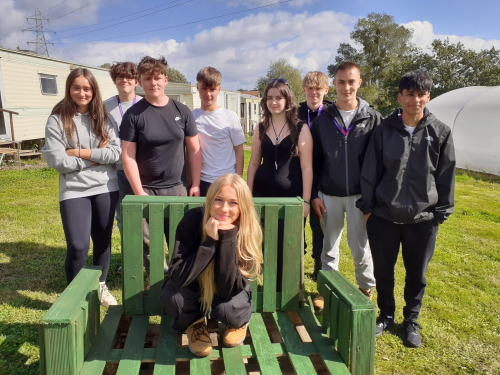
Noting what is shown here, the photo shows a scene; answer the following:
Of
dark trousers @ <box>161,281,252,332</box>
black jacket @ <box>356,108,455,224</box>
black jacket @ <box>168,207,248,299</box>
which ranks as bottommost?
dark trousers @ <box>161,281,252,332</box>

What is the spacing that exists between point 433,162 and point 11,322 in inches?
137

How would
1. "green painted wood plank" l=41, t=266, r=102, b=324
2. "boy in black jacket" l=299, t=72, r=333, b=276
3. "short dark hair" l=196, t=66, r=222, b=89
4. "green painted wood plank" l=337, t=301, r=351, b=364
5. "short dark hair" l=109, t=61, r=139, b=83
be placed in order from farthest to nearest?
"boy in black jacket" l=299, t=72, r=333, b=276 → "short dark hair" l=109, t=61, r=139, b=83 → "short dark hair" l=196, t=66, r=222, b=89 → "green painted wood plank" l=337, t=301, r=351, b=364 → "green painted wood plank" l=41, t=266, r=102, b=324

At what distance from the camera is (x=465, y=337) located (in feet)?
10.2

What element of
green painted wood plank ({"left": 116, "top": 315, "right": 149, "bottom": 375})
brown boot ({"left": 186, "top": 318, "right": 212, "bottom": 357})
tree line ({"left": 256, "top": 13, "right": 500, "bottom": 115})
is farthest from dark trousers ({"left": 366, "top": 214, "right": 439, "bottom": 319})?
tree line ({"left": 256, "top": 13, "right": 500, "bottom": 115})

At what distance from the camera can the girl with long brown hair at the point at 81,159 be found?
2891 mm

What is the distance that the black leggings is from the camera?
114 inches

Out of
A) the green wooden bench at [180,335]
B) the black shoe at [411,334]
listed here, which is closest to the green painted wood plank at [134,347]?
the green wooden bench at [180,335]

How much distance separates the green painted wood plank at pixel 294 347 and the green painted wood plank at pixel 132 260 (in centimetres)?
88

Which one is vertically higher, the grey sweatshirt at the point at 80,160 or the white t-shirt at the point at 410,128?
the white t-shirt at the point at 410,128

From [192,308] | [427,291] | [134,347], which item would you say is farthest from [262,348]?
[427,291]

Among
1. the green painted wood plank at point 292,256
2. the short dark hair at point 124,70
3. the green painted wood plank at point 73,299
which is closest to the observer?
the green painted wood plank at point 73,299

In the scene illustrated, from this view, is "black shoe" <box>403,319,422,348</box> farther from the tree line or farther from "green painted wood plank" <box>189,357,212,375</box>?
the tree line

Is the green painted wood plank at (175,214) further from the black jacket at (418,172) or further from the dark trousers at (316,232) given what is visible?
the dark trousers at (316,232)

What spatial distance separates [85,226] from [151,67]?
131 centimetres
